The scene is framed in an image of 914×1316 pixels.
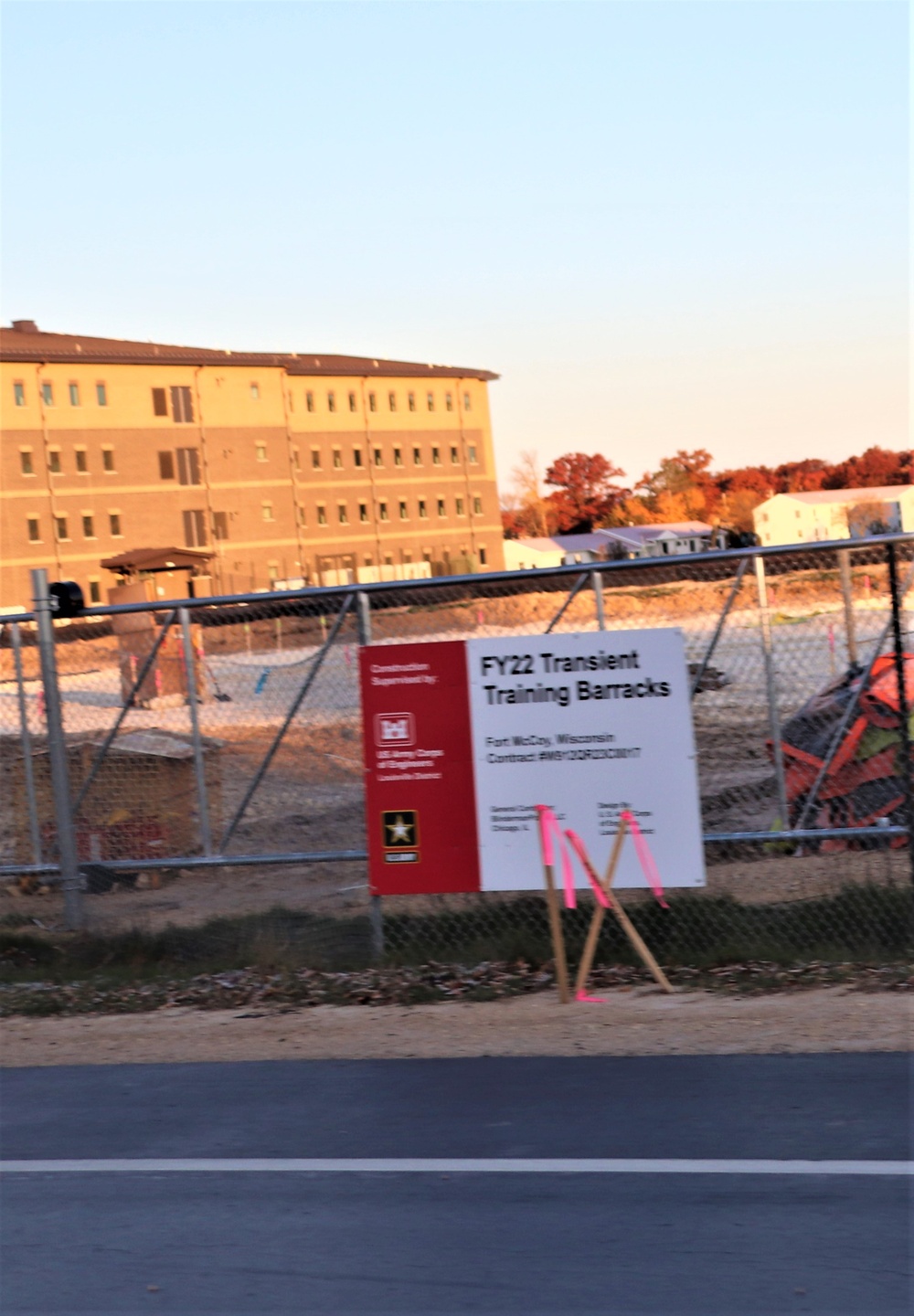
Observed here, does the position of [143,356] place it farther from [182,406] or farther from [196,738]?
[196,738]

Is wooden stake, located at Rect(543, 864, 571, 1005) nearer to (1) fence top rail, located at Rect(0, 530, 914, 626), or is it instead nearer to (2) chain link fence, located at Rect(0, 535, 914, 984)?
(2) chain link fence, located at Rect(0, 535, 914, 984)

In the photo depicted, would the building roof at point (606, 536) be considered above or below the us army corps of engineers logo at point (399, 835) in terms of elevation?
above

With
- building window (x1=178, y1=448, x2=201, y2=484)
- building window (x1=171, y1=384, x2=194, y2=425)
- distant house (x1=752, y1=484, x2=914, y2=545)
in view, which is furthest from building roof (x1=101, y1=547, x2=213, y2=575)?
distant house (x1=752, y1=484, x2=914, y2=545)

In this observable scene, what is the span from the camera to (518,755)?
9.16 metres

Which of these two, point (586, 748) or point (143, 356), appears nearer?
point (586, 748)

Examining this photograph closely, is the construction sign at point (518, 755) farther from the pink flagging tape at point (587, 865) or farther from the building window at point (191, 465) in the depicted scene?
the building window at point (191, 465)

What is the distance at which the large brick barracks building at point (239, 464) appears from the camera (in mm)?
77938

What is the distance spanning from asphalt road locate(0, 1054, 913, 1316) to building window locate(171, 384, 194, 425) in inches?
3068

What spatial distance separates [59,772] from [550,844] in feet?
12.4

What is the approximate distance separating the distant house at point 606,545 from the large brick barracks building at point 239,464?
38.1 ft

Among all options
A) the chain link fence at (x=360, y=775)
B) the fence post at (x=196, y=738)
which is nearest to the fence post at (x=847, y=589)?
the chain link fence at (x=360, y=775)

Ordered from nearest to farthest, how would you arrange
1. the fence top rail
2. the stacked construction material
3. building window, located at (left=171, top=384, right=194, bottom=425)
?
1. the fence top rail
2. the stacked construction material
3. building window, located at (left=171, top=384, right=194, bottom=425)

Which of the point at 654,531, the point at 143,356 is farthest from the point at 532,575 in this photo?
the point at 654,531

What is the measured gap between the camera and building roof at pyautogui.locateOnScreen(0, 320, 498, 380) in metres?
78.4
